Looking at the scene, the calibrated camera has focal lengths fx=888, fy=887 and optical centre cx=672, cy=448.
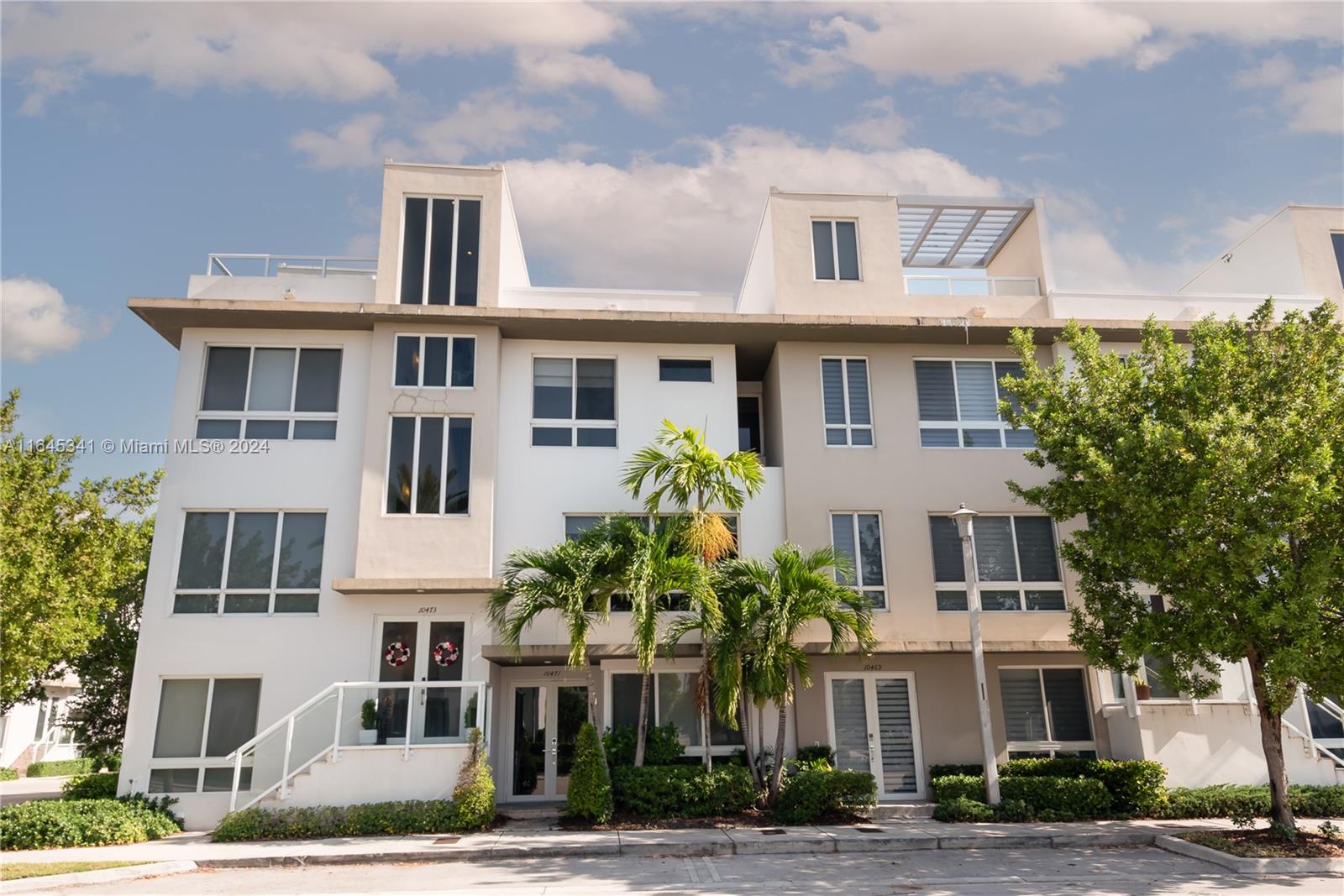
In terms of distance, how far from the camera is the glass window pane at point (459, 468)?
50.8 feet

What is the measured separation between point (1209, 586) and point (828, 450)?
6.67 m

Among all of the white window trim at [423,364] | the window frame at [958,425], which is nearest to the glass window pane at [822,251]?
the window frame at [958,425]

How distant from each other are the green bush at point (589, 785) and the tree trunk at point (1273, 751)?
901 cm

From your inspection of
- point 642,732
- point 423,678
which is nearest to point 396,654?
point 423,678

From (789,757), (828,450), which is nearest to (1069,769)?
(789,757)

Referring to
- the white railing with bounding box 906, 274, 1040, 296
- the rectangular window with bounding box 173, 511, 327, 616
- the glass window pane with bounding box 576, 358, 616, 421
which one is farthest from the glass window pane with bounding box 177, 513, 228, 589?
the white railing with bounding box 906, 274, 1040, 296

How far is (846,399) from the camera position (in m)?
17.0

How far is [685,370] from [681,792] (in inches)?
302

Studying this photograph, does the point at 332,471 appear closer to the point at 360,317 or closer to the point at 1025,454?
the point at 360,317

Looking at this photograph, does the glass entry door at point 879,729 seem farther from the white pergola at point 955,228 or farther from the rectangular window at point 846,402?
the white pergola at point 955,228

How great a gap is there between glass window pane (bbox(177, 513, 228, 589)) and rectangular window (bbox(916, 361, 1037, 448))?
1265 centimetres

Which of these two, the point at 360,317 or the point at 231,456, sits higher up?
the point at 360,317

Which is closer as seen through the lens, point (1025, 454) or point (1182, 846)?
point (1182, 846)

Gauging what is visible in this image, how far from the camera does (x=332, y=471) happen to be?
15.6 meters
